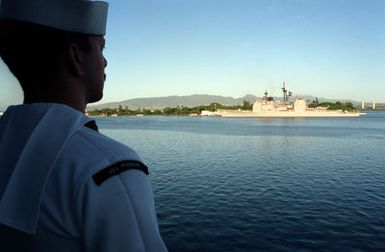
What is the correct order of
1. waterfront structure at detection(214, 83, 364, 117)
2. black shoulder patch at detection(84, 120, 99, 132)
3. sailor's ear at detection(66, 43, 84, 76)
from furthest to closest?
waterfront structure at detection(214, 83, 364, 117), sailor's ear at detection(66, 43, 84, 76), black shoulder patch at detection(84, 120, 99, 132)

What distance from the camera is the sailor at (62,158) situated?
85 cm

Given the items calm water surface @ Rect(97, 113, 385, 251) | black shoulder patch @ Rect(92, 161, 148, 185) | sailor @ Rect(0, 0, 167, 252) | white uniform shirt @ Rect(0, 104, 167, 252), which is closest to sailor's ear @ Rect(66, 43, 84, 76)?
sailor @ Rect(0, 0, 167, 252)

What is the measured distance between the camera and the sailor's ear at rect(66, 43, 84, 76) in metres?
1.10

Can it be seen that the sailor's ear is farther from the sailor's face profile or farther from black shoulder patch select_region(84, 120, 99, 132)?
black shoulder patch select_region(84, 120, 99, 132)

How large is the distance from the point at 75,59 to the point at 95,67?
0.07m

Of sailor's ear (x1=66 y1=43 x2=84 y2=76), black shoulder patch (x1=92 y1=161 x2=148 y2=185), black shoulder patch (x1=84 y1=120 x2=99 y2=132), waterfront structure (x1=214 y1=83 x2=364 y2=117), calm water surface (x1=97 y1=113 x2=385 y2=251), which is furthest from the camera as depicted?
waterfront structure (x1=214 y1=83 x2=364 y2=117)

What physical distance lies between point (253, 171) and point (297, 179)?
4.06m

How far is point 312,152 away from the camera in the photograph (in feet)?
129

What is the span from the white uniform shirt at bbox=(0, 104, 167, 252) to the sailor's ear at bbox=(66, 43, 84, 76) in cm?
18

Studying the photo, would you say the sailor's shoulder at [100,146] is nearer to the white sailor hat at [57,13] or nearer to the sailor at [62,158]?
the sailor at [62,158]

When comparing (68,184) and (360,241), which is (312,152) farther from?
(68,184)

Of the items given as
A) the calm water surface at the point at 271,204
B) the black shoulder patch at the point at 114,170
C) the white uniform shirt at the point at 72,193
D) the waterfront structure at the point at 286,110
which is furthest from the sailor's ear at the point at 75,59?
the waterfront structure at the point at 286,110

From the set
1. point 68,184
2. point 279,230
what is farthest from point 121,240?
point 279,230

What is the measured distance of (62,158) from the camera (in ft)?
2.95
